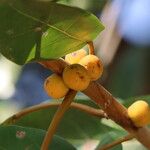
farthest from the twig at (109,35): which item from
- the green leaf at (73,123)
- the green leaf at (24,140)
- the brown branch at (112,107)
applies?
the brown branch at (112,107)

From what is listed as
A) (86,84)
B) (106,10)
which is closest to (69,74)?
(86,84)

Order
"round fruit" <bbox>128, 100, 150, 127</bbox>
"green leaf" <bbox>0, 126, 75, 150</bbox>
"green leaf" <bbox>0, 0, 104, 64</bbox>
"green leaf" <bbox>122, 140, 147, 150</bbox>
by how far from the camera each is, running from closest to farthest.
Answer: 1. "green leaf" <bbox>0, 0, 104, 64</bbox>
2. "round fruit" <bbox>128, 100, 150, 127</bbox>
3. "green leaf" <bbox>0, 126, 75, 150</bbox>
4. "green leaf" <bbox>122, 140, 147, 150</bbox>

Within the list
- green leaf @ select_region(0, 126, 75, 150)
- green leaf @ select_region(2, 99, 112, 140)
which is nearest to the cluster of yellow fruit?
green leaf @ select_region(0, 126, 75, 150)

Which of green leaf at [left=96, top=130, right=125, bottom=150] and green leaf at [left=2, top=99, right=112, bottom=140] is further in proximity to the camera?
green leaf at [left=2, top=99, right=112, bottom=140]

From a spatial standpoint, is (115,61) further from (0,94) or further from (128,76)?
(0,94)

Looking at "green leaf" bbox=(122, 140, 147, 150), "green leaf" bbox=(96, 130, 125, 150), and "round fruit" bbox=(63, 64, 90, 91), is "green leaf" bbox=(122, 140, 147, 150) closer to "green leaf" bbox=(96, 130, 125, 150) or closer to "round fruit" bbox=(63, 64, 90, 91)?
"green leaf" bbox=(96, 130, 125, 150)
